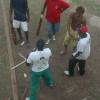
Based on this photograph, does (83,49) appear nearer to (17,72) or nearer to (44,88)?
(44,88)

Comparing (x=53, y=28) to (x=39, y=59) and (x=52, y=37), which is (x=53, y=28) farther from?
(x=39, y=59)

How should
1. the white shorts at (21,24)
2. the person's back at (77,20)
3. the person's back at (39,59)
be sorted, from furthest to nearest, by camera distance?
the white shorts at (21,24), the person's back at (77,20), the person's back at (39,59)

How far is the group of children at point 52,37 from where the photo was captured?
8.08m

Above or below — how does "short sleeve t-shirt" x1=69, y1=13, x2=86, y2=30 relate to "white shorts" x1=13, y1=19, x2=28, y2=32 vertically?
above

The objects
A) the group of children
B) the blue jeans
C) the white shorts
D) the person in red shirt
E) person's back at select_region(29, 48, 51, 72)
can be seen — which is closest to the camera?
person's back at select_region(29, 48, 51, 72)

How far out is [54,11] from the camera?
411 inches

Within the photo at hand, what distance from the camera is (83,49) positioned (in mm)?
8664

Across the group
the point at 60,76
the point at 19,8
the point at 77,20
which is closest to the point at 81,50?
the point at 77,20

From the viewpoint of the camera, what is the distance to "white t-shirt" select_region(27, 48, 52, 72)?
7.95 m

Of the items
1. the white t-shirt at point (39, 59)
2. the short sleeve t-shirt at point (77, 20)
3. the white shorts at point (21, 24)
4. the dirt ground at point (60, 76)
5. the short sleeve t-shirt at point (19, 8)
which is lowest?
the dirt ground at point (60, 76)

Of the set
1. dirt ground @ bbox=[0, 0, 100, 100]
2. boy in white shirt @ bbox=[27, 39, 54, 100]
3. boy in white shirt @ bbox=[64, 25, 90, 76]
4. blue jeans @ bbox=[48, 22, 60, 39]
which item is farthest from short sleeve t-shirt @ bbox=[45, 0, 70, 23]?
boy in white shirt @ bbox=[27, 39, 54, 100]

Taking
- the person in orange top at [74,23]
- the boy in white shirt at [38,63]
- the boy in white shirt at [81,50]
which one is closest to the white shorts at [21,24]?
the person in orange top at [74,23]

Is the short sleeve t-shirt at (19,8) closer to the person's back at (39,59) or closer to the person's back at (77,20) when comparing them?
the person's back at (77,20)

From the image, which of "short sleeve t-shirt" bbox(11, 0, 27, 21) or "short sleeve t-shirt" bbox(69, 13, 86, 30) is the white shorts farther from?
"short sleeve t-shirt" bbox(69, 13, 86, 30)
